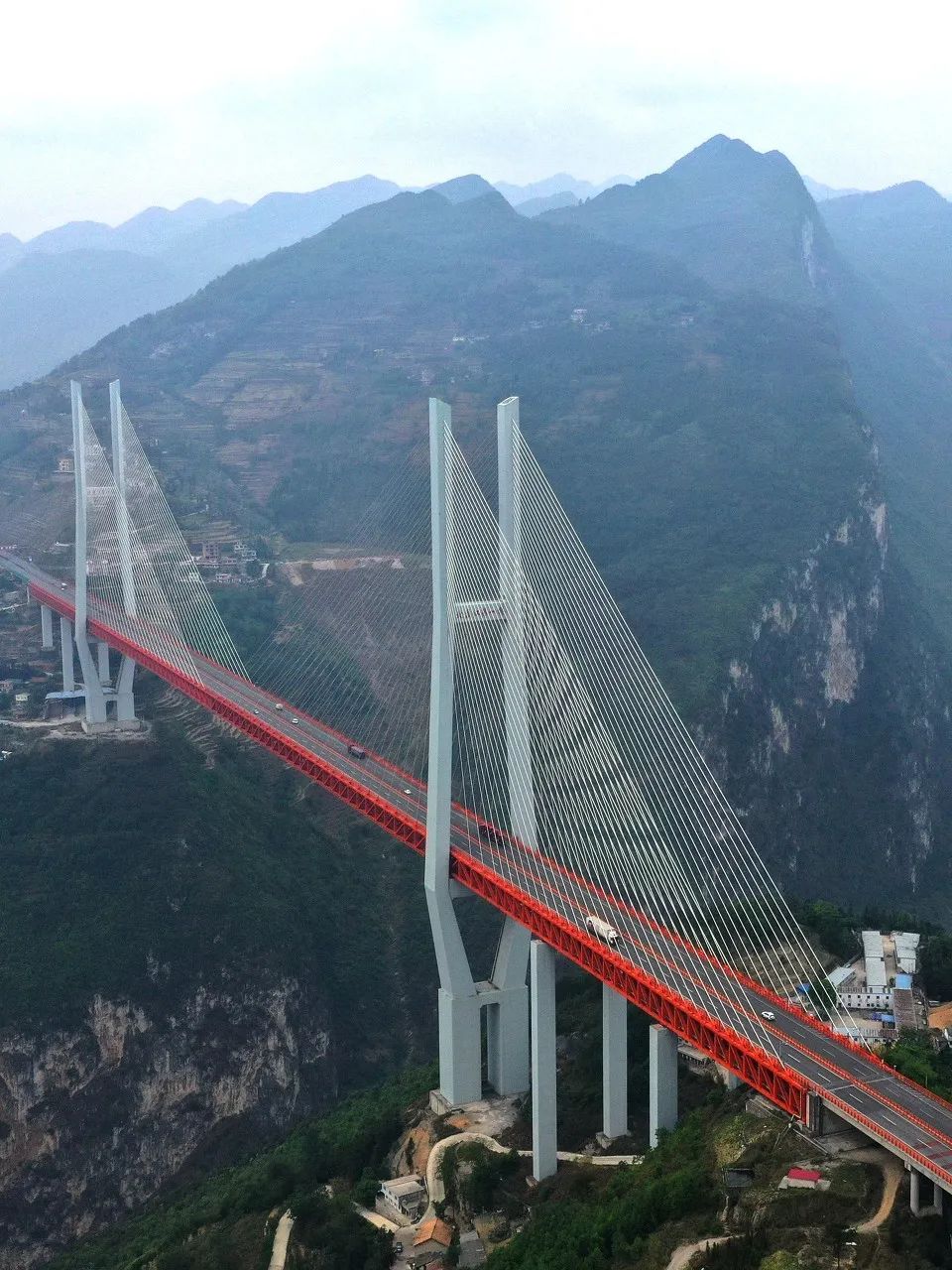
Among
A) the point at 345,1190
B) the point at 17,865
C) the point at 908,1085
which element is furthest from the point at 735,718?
the point at 908,1085

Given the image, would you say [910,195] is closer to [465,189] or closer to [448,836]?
[465,189]

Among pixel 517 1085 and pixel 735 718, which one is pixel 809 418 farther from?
pixel 517 1085

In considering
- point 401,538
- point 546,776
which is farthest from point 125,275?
point 546,776

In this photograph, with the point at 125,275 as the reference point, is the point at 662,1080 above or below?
below

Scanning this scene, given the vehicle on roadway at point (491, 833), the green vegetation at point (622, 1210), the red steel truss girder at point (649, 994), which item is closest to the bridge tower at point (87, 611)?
the vehicle on roadway at point (491, 833)

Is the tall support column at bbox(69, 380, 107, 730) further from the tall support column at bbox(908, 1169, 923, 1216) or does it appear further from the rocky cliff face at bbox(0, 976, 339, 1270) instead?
the tall support column at bbox(908, 1169, 923, 1216)
